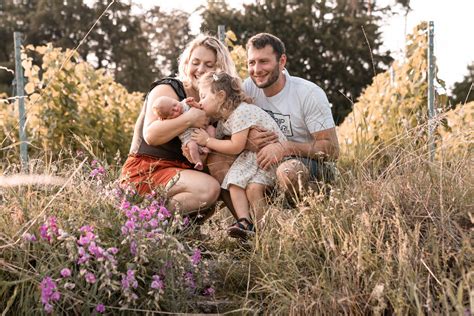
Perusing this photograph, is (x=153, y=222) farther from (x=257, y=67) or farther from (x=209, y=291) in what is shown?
(x=257, y=67)

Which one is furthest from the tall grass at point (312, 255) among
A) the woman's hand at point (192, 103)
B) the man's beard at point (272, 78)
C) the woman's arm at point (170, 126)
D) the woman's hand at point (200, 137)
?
the man's beard at point (272, 78)

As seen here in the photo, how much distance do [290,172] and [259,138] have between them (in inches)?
12.8

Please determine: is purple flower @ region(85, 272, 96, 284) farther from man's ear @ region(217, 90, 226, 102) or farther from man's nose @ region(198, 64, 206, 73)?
man's nose @ region(198, 64, 206, 73)

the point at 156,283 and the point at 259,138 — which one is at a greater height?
the point at 259,138

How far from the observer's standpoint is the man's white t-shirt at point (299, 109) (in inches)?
171

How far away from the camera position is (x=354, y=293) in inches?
113

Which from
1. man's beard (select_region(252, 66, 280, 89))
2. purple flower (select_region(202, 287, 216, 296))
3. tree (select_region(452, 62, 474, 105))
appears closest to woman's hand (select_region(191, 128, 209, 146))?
man's beard (select_region(252, 66, 280, 89))

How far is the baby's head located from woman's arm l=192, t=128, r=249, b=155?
199 mm

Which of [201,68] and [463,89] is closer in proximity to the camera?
[201,68]

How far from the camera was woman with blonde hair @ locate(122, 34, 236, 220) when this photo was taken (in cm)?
406

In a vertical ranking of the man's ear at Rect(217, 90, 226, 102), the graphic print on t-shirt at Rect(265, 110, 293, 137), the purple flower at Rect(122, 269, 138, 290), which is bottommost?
the purple flower at Rect(122, 269, 138, 290)

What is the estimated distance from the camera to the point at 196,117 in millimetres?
4137

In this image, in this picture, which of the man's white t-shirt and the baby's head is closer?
the baby's head

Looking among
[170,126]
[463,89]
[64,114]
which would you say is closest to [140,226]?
[170,126]
